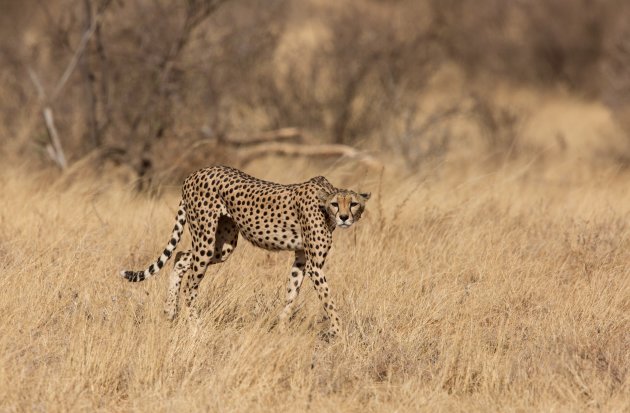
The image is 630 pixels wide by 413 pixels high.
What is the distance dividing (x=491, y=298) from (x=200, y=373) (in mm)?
1715

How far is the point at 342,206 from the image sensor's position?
14.9ft

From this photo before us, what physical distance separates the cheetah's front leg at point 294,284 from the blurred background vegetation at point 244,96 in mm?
2849

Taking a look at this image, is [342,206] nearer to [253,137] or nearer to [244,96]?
[253,137]

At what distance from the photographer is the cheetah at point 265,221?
4.66 m

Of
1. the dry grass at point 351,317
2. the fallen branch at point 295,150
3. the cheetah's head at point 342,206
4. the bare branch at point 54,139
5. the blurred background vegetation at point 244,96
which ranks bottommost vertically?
the dry grass at point 351,317

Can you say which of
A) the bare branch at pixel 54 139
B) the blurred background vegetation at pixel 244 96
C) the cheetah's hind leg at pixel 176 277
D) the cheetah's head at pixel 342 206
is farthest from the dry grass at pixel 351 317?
the blurred background vegetation at pixel 244 96

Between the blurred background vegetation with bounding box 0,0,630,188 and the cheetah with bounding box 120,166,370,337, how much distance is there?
269 centimetres

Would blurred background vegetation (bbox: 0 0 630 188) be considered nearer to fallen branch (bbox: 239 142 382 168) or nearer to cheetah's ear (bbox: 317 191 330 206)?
fallen branch (bbox: 239 142 382 168)

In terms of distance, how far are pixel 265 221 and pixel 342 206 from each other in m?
0.45

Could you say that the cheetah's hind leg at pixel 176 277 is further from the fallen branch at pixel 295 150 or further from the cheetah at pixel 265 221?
the fallen branch at pixel 295 150

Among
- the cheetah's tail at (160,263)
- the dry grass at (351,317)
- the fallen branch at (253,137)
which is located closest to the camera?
the dry grass at (351,317)

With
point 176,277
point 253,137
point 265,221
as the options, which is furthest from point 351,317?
point 253,137

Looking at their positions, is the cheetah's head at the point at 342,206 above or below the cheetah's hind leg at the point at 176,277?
above

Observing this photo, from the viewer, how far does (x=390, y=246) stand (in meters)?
6.30
